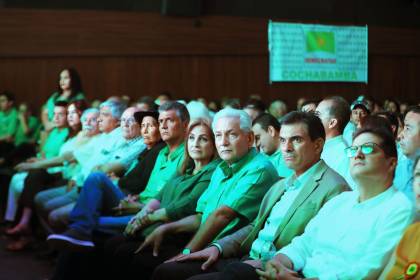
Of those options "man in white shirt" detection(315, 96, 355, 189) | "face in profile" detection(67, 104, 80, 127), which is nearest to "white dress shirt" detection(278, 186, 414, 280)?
"man in white shirt" detection(315, 96, 355, 189)

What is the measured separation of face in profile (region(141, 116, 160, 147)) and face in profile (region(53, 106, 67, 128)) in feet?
5.47

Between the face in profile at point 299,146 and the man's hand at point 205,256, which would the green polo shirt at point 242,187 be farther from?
the face in profile at point 299,146

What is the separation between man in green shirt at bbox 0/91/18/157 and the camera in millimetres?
7105

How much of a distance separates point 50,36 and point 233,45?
2.56 m

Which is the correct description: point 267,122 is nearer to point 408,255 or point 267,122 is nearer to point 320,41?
point 408,255

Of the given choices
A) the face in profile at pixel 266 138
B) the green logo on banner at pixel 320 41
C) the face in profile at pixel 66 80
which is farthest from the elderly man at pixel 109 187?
the green logo on banner at pixel 320 41

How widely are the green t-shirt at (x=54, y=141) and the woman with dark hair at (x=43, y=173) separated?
129 millimetres

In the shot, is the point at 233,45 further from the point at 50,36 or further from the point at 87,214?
the point at 87,214

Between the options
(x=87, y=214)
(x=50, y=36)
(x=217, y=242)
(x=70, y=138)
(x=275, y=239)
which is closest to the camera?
(x=275, y=239)

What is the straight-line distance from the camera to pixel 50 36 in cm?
830

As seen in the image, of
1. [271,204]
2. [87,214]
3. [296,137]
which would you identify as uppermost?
[296,137]

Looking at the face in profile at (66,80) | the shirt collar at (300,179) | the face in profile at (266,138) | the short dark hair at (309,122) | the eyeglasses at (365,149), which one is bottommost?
the shirt collar at (300,179)

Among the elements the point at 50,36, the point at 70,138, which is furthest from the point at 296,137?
the point at 50,36

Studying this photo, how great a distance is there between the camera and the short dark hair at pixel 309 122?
2711 mm
